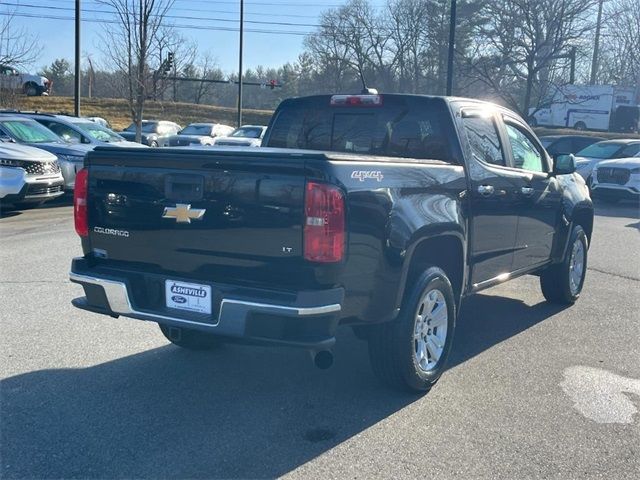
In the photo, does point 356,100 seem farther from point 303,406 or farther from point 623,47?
point 623,47

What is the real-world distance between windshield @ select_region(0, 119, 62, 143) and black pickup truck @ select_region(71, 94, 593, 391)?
1056 cm

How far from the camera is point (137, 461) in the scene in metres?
3.53

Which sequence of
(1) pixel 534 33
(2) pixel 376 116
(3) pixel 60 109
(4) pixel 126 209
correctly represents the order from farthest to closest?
(3) pixel 60 109, (1) pixel 534 33, (2) pixel 376 116, (4) pixel 126 209

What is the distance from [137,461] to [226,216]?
136 centimetres

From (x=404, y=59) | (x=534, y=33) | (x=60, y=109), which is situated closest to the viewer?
(x=534, y=33)

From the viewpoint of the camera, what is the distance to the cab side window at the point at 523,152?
19.6 ft

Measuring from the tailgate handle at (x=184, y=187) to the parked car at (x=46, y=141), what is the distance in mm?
10134

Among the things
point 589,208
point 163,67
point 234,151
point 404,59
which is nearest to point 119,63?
point 163,67

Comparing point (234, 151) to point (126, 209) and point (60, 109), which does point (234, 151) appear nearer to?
point (126, 209)

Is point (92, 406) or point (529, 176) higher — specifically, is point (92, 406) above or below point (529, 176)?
below

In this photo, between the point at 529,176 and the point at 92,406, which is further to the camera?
the point at 529,176

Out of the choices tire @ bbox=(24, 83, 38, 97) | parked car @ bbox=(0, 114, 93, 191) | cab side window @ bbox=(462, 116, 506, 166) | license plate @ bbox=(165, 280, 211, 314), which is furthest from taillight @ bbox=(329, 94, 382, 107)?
tire @ bbox=(24, 83, 38, 97)

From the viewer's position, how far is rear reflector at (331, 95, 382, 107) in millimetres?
5320

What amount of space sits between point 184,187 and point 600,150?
18.7m
